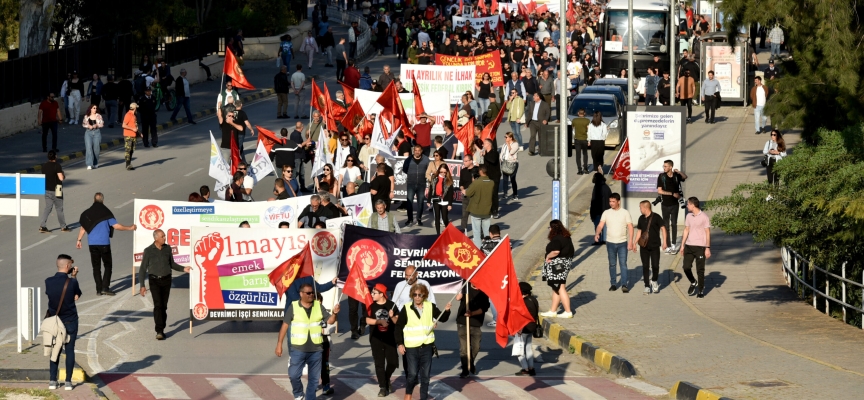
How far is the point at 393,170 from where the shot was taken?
2669 cm

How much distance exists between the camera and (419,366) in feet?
49.3

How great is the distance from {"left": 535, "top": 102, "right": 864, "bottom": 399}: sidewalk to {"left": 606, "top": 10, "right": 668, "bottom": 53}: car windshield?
815 inches

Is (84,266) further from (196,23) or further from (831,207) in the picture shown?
(196,23)

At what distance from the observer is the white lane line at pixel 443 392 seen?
1552 cm

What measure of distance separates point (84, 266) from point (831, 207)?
12.1 m

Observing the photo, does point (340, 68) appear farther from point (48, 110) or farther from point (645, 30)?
point (48, 110)

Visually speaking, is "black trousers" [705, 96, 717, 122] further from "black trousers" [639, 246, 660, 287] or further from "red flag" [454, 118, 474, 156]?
"black trousers" [639, 246, 660, 287]

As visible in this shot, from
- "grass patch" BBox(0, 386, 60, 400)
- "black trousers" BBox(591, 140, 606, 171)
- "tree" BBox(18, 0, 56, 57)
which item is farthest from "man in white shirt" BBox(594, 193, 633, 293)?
"tree" BBox(18, 0, 56, 57)

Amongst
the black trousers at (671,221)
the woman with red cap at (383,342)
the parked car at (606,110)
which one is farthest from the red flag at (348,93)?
the woman with red cap at (383,342)

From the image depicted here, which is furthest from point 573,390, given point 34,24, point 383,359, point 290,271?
point 34,24

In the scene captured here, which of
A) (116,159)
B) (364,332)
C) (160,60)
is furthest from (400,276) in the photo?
(160,60)

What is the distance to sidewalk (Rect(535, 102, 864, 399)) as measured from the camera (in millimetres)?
15852

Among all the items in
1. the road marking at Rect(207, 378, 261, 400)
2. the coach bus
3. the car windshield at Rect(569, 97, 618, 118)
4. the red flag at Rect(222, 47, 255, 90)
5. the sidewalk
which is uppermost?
the coach bus

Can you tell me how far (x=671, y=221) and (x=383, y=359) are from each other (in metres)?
10.2
